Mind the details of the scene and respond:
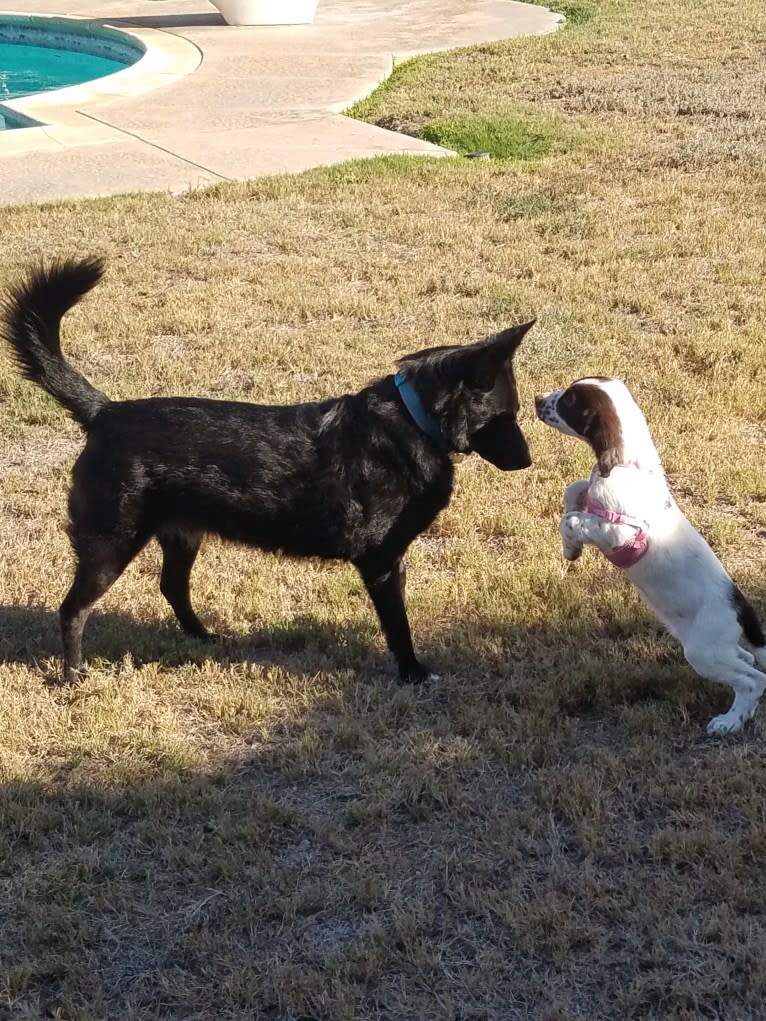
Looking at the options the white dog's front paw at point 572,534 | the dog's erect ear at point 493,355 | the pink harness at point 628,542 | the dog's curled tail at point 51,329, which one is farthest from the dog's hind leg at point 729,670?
the dog's curled tail at point 51,329

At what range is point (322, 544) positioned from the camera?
4137 mm

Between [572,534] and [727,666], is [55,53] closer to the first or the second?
[572,534]

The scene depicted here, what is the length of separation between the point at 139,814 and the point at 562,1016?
1402mm

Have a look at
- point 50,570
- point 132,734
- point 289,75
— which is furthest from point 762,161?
point 132,734

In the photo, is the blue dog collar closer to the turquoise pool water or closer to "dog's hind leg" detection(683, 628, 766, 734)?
"dog's hind leg" detection(683, 628, 766, 734)

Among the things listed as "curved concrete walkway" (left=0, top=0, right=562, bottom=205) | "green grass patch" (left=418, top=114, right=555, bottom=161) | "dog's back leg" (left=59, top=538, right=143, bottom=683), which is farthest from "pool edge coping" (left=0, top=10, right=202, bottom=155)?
"dog's back leg" (left=59, top=538, right=143, bottom=683)

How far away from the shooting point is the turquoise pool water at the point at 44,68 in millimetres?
17688

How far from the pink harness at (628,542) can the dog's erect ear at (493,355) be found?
0.53 m

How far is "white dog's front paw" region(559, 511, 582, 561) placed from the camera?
12.9 ft

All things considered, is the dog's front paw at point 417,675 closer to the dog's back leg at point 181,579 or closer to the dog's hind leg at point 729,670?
the dog's back leg at point 181,579

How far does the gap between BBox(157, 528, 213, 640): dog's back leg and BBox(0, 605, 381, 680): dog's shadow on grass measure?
52 mm

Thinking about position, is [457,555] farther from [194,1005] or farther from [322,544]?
[194,1005]

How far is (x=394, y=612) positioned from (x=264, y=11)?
1564cm

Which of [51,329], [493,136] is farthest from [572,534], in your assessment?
[493,136]
